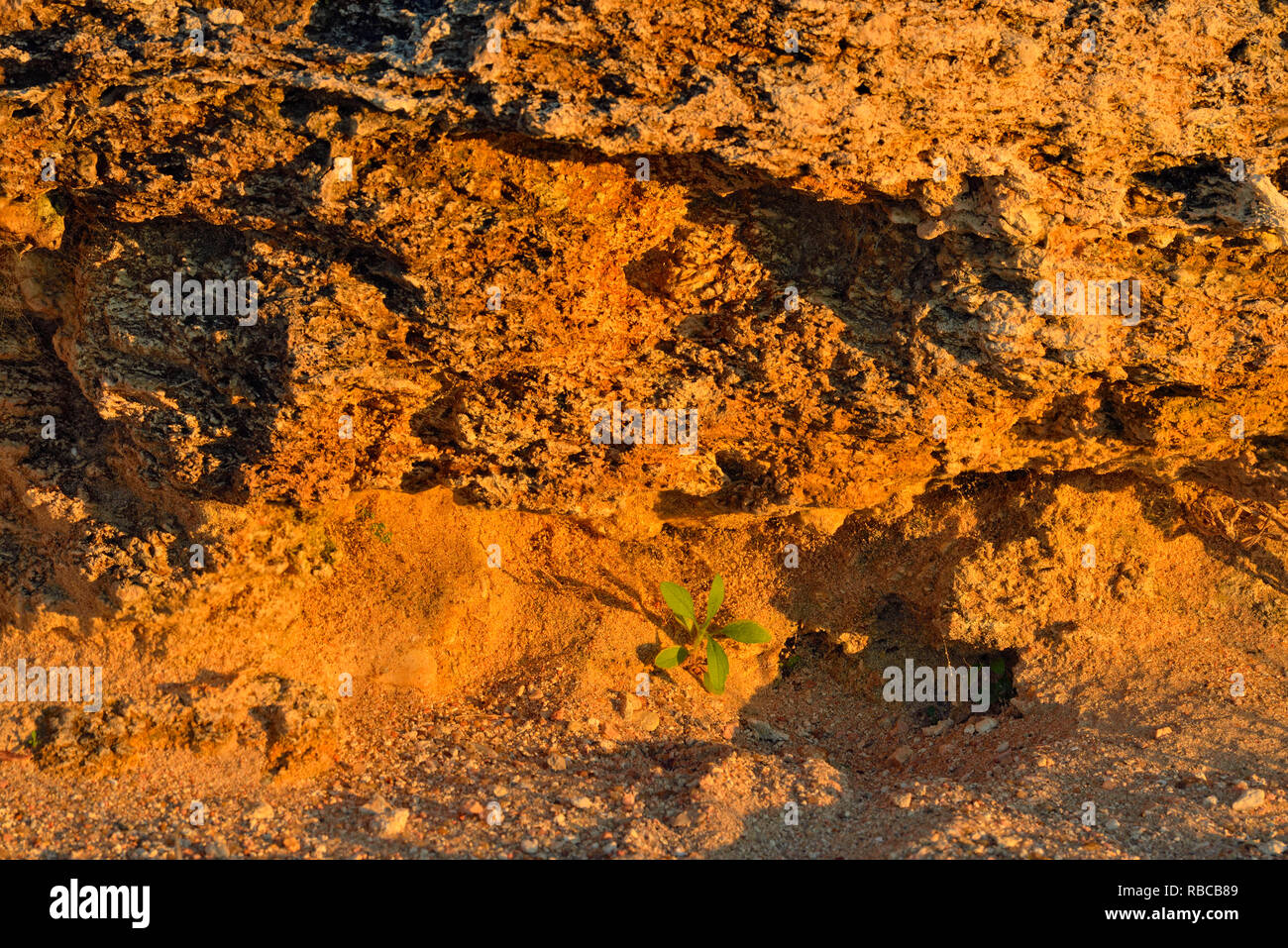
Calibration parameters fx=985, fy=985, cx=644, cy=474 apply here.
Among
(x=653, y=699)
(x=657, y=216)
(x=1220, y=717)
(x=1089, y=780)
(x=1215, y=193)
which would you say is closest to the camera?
(x=1215, y=193)

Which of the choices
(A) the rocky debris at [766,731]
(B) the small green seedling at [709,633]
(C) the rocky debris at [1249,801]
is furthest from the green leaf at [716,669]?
(C) the rocky debris at [1249,801]

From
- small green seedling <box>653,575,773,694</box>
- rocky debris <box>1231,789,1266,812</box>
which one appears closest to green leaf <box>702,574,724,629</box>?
small green seedling <box>653,575,773,694</box>

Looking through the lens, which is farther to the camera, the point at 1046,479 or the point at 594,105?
the point at 1046,479

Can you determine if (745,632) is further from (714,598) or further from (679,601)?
(679,601)

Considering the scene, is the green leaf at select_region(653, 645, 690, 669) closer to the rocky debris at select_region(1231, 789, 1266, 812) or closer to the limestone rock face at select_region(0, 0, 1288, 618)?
the limestone rock face at select_region(0, 0, 1288, 618)

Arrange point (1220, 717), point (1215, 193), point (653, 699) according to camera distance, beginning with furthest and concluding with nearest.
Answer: point (653, 699) < point (1220, 717) < point (1215, 193)

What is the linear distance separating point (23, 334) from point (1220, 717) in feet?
22.0

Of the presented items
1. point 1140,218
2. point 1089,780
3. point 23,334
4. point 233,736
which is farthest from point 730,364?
point 23,334

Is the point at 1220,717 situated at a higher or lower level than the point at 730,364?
lower

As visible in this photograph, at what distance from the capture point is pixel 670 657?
19.6 feet

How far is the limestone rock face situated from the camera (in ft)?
12.7

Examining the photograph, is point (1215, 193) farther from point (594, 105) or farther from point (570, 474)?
point (570, 474)

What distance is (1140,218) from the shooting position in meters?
4.25

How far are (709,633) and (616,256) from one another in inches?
102
